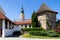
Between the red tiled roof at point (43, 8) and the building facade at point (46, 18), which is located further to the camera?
the red tiled roof at point (43, 8)

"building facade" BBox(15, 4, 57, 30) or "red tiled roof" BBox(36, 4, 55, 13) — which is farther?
"red tiled roof" BBox(36, 4, 55, 13)

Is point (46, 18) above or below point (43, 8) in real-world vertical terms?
below

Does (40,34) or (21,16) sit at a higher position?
(21,16)

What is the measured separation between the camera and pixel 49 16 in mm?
49344

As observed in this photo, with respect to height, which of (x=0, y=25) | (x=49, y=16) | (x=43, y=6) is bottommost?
(x=0, y=25)

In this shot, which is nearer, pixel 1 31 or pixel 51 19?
pixel 1 31

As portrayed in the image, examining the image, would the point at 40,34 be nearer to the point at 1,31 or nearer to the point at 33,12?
the point at 1,31

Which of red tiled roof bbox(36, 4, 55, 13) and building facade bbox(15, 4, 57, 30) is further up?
red tiled roof bbox(36, 4, 55, 13)

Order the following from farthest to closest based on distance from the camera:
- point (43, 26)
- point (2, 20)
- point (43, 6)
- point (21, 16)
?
point (21, 16) < point (43, 6) < point (43, 26) < point (2, 20)

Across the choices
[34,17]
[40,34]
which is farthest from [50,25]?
[40,34]

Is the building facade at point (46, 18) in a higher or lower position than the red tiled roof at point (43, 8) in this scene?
lower

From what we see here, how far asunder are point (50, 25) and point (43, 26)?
7.77 ft

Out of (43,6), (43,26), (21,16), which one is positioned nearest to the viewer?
(43,26)

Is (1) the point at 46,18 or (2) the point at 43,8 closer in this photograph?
(1) the point at 46,18
